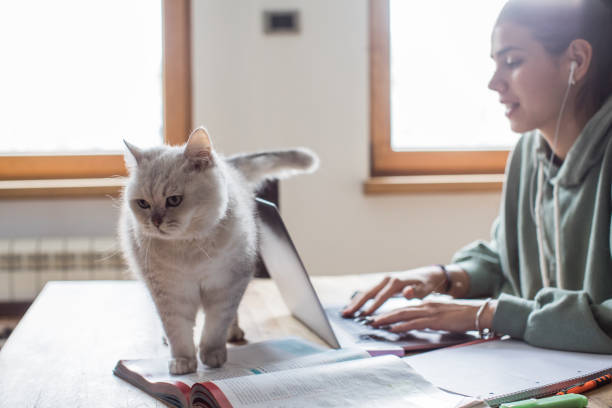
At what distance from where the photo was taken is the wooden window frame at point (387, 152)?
9.37 feet

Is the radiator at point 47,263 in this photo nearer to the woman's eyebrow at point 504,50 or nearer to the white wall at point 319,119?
the white wall at point 319,119

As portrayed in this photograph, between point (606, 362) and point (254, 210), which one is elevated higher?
point (254, 210)

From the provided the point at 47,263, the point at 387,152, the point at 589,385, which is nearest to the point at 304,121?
the point at 387,152

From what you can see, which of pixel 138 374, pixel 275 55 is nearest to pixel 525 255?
pixel 138 374

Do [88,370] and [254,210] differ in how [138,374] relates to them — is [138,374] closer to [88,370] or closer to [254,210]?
[88,370]

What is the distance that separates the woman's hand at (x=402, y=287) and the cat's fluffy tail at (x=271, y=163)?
0.29 meters

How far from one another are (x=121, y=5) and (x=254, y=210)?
222cm

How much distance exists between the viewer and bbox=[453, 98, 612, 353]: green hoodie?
3.08ft

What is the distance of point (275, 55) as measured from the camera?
2752mm

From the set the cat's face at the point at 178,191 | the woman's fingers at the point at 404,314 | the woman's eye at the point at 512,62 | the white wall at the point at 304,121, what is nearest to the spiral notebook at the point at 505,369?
the woman's fingers at the point at 404,314

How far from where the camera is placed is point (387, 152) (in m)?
2.91

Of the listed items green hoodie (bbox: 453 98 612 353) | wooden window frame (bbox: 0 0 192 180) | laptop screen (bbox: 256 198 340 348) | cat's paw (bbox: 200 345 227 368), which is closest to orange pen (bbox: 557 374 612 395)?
green hoodie (bbox: 453 98 612 353)

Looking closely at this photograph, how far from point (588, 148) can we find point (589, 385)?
1.86 feet

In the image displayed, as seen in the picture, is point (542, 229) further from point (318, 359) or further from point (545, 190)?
point (318, 359)
